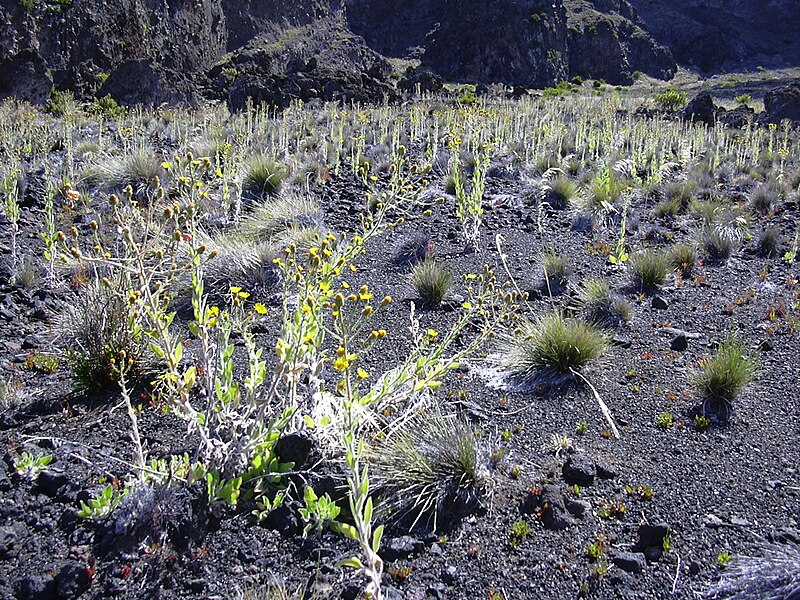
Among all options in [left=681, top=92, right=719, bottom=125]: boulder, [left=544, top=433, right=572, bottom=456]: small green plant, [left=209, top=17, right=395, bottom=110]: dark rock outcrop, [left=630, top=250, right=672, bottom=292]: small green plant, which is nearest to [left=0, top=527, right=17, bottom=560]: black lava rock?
[left=544, top=433, right=572, bottom=456]: small green plant

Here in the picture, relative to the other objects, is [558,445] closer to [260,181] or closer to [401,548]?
[401,548]

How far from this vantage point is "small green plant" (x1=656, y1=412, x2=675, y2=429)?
123 inches

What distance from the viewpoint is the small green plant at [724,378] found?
10.6ft

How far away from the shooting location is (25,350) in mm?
3736

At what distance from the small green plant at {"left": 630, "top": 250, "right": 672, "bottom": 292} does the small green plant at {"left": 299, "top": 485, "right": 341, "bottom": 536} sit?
373cm

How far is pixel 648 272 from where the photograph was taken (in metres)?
5.05

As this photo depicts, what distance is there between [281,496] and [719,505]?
1.86 m

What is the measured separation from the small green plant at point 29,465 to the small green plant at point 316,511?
1.05 m

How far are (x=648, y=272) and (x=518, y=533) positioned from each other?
3.30 m

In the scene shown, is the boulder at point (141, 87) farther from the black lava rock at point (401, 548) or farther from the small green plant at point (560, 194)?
the black lava rock at point (401, 548)

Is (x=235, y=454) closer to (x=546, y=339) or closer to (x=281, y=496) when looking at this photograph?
(x=281, y=496)

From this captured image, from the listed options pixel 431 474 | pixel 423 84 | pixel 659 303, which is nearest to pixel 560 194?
pixel 659 303

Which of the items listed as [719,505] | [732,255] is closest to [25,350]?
[719,505]

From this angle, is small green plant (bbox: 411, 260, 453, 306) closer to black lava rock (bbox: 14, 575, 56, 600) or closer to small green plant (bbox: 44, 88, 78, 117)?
black lava rock (bbox: 14, 575, 56, 600)
